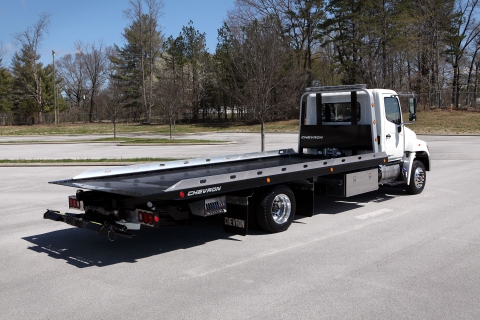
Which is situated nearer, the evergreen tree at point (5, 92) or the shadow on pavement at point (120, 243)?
the shadow on pavement at point (120, 243)

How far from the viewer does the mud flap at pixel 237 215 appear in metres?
7.65

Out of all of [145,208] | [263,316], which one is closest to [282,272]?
[263,316]

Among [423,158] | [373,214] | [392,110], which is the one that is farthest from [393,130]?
[373,214]

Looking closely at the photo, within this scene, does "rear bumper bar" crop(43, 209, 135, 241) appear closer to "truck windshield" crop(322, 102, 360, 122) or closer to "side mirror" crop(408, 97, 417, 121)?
"truck windshield" crop(322, 102, 360, 122)

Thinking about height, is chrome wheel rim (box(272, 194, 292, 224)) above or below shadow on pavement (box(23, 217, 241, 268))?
above

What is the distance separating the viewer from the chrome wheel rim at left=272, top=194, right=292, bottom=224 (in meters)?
8.32

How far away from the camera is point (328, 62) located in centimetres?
7119

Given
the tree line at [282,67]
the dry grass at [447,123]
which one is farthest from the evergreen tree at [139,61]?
the dry grass at [447,123]

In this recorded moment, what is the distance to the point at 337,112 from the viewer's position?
11375 mm

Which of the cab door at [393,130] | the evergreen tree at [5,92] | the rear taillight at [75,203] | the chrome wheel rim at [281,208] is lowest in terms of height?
the chrome wheel rim at [281,208]

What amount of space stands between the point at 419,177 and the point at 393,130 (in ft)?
5.20

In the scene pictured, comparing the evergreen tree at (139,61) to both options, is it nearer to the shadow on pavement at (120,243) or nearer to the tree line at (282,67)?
the tree line at (282,67)

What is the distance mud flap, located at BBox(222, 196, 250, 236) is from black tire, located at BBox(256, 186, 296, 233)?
0.43 meters

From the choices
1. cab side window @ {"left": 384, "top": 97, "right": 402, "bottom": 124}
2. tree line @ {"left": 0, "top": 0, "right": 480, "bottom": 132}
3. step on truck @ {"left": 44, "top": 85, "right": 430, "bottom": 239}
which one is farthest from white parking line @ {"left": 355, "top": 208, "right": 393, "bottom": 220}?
tree line @ {"left": 0, "top": 0, "right": 480, "bottom": 132}
